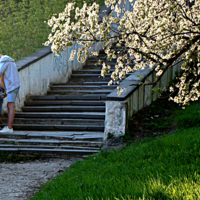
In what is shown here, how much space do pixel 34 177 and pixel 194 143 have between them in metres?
2.82

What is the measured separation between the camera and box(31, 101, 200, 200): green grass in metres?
3.63

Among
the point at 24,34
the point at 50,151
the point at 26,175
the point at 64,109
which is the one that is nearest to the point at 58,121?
the point at 64,109

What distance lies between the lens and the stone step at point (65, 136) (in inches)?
296

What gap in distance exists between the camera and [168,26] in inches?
236

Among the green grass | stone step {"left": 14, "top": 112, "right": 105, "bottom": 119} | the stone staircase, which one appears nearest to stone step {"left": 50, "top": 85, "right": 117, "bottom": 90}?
the stone staircase

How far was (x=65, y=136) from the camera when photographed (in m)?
7.77

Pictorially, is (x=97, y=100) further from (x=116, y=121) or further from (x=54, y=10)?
(x=54, y=10)

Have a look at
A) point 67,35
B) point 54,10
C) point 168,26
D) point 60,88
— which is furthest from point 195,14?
point 54,10

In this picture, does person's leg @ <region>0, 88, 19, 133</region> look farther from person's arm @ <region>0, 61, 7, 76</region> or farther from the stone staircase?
person's arm @ <region>0, 61, 7, 76</region>

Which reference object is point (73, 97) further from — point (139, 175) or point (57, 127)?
point (139, 175)

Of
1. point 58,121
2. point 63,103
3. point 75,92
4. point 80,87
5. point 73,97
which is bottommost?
point 58,121

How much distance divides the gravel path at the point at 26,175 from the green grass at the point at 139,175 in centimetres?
35

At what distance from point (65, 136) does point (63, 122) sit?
3.18ft

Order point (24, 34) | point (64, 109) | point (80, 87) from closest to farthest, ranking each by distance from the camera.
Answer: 1. point (64, 109)
2. point (80, 87)
3. point (24, 34)
